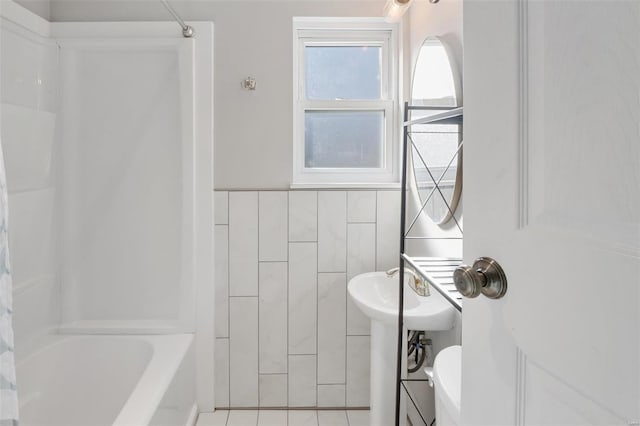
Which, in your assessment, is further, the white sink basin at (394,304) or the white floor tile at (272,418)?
the white floor tile at (272,418)

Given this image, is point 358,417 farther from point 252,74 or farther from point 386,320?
point 252,74

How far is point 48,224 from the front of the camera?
202 centimetres

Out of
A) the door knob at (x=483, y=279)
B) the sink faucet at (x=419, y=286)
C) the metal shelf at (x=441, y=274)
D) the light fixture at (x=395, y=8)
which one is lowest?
the sink faucet at (x=419, y=286)

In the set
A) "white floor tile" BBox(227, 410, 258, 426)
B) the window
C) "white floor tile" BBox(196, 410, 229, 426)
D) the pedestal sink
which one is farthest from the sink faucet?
"white floor tile" BBox(196, 410, 229, 426)

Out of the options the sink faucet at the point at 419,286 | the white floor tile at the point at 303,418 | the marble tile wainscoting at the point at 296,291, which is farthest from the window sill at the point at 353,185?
the white floor tile at the point at 303,418

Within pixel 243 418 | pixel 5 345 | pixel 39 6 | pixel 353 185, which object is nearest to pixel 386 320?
pixel 353 185

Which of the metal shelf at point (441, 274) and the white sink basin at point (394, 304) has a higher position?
the metal shelf at point (441, 274)

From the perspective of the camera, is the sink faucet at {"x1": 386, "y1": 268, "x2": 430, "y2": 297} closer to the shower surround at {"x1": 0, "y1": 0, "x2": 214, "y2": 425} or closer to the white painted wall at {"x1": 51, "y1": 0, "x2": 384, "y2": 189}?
the white painted wall at {"x1": 51, "y1": 0, "x2": 384, "y2": 189}

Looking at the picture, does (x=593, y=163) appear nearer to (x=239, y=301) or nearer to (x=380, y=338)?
(x=380, y=338)

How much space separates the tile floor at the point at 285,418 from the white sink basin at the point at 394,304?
2.33ft

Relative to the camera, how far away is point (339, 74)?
229cm

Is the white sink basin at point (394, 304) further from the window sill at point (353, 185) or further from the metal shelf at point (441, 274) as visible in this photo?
the window sill at point (353, 185)

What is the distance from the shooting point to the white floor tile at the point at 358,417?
2.10 meters

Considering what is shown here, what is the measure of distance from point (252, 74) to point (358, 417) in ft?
6.11
